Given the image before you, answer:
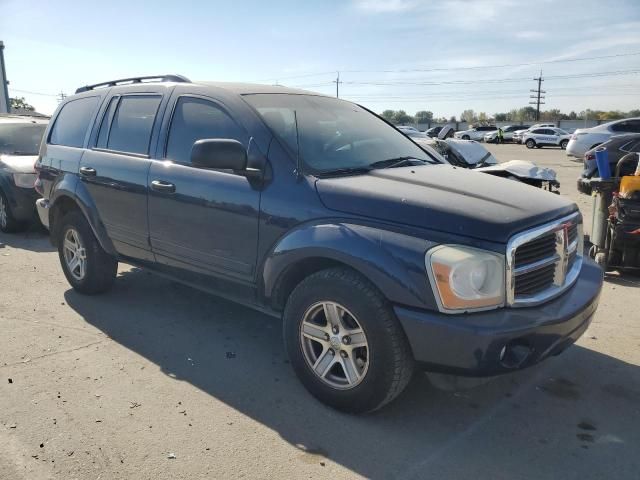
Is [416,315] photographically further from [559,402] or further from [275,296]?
[559,402]

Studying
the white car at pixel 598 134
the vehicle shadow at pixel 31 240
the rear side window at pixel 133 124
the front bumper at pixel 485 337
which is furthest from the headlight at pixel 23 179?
the white car at pixel 598 134

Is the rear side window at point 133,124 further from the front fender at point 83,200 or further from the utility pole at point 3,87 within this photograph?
the utility pole at point 3,87

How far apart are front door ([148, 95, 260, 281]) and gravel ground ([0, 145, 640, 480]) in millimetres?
737

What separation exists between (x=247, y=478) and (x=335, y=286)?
3.50 ft

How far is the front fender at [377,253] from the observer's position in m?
2.68

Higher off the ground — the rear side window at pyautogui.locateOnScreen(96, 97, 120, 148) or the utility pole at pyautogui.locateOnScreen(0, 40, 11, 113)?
the utility pole at pyautogui.locateOnScreen(0, 40, 11, 113)

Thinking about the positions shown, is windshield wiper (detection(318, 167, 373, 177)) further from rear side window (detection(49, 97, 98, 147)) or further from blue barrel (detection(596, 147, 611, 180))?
blue barrel (detection(596, 147, 611, 180))

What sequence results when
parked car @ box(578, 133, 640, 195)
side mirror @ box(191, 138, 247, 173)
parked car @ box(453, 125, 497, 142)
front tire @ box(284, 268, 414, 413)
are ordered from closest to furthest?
front tire @ box(284, 268, 414, 413) < side mirror @ box(191, 138, 247, 173) < parked car @ box(578, 133, 640, 195) < parked car @ box(453, 125, 497, 142)

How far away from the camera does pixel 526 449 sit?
9.21 ft

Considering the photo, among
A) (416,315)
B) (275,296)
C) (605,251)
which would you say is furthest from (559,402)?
(605,251)

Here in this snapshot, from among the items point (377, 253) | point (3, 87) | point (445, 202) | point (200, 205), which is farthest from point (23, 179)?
point (3, 87)

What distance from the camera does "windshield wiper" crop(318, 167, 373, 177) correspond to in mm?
3346

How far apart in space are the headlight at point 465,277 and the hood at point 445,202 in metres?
0.11

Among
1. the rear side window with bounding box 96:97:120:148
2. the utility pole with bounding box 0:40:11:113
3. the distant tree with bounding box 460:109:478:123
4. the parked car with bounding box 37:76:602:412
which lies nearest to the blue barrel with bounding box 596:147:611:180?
the parked car with bounding box 37:76:602:412
